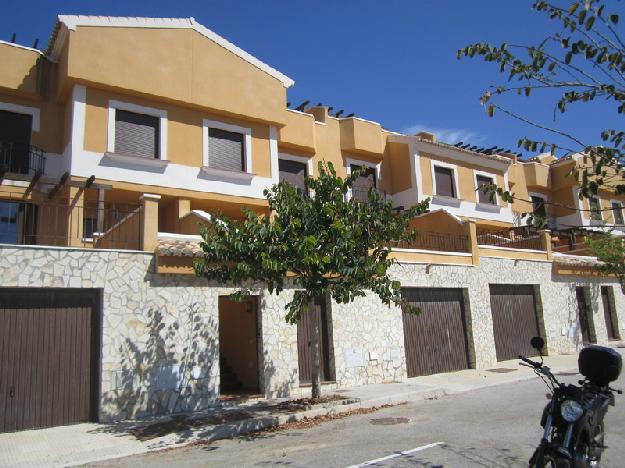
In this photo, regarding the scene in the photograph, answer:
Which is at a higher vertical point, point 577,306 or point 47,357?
point 577,306

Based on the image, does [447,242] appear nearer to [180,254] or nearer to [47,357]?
[180,254]

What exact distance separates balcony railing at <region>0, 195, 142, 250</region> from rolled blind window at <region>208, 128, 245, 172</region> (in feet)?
9.07

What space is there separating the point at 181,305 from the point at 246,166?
6.18 metres

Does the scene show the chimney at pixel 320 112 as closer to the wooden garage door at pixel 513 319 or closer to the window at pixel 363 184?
the window at pixel 363 184

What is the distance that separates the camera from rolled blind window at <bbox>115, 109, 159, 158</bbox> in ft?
44.5

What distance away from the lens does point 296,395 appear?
11.4 meters

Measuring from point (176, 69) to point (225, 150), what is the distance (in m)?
2.62

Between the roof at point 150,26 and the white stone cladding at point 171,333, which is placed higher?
the roof at point 150,26

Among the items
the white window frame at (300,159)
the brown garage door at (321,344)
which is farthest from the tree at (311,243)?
the white window frame at (300,159)

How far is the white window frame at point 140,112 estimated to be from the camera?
1330 centimetres

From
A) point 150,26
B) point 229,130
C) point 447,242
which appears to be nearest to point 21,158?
point 150,26

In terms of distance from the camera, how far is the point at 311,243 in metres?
8.76

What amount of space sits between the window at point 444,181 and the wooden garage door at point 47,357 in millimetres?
15012

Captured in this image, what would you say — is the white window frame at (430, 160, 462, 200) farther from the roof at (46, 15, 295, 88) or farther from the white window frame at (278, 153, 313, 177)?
the roof at (46, 15, 295, 88)
